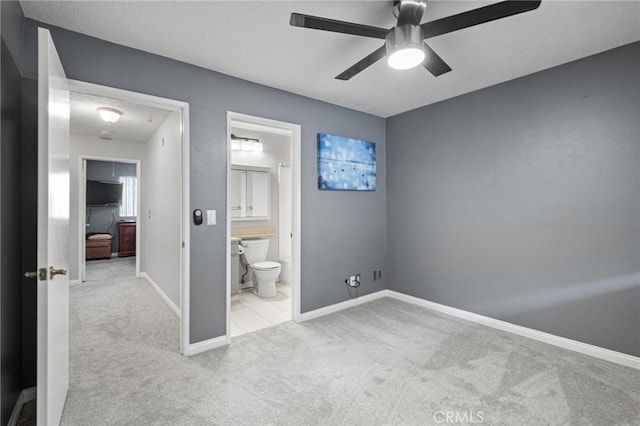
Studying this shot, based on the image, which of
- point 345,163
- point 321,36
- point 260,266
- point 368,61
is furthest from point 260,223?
point 368,61

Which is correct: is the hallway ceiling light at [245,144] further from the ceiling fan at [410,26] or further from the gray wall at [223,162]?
the ceiling fan at [410,26]

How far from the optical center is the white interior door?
4.66 feet

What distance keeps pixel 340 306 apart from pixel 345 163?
1.74 metres

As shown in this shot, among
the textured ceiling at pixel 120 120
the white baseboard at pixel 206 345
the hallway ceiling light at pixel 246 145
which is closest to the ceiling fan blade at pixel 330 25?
the textured ceiling at pixel 120 120

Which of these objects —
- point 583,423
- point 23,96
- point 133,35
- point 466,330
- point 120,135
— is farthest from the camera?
point 120,135

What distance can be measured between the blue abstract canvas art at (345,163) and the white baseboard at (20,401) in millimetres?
2837

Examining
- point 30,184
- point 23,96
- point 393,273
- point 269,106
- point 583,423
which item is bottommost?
point 583,423

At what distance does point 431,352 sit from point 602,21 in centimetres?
270

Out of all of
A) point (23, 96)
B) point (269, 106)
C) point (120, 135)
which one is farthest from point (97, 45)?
point (120, 135)

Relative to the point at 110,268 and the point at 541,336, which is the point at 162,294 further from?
the point at 541,336

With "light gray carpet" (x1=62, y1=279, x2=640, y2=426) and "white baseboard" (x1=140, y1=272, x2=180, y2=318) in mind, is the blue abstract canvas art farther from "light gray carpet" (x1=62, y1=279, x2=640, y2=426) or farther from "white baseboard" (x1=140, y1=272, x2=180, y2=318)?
"white baseboard" (x1=140, y1=272, x2=180, y2=318)

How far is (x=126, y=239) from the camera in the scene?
24.5 feet

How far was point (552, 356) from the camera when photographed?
2.48 meters

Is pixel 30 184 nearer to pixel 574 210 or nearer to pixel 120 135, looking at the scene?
pixel 120 135
